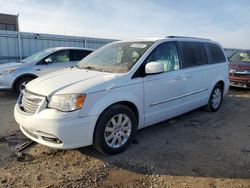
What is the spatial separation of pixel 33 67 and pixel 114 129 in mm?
5161

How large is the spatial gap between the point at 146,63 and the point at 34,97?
1.82 m

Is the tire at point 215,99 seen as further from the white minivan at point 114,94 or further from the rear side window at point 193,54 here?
the rear side window at point 193,54

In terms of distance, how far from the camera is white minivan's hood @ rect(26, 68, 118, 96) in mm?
3545

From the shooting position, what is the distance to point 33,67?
803 cm

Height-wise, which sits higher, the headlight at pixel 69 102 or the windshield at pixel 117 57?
the windshield at pixel 117 57

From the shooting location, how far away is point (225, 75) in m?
6.58

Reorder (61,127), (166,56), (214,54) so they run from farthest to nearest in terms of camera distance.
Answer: (214,54) → (166,56) → (61,127)

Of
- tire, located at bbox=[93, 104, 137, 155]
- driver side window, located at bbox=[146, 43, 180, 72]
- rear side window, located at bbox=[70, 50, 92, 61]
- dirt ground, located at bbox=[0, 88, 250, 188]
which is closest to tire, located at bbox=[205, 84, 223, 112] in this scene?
dirt ground, located at bbox=[0, 88, 250, 188]

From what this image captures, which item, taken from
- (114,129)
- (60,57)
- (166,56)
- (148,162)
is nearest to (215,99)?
(166,56)

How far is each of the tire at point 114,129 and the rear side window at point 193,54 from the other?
184 centimetres

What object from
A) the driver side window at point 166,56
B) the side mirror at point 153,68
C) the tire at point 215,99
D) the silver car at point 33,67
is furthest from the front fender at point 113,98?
the silver car at point 33,67

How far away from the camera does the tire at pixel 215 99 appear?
6.20 m

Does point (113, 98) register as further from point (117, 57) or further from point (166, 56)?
point (166, 56)

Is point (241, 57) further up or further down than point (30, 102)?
further up
